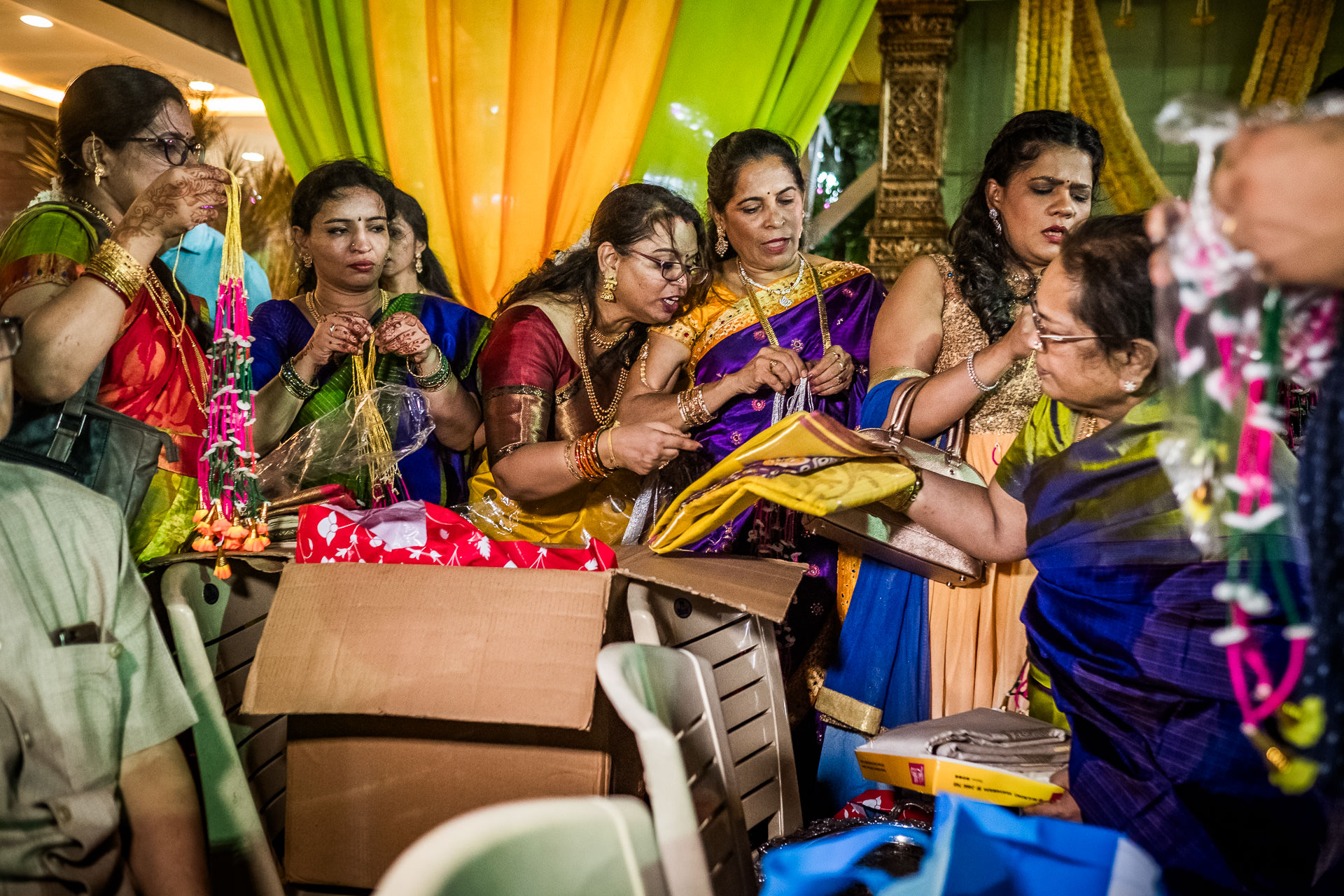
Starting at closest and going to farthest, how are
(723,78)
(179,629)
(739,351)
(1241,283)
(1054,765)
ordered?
(1241,283), (1054,765), (179,629), (739,351), (723,78)

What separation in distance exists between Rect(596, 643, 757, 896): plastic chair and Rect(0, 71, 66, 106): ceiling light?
4.86ft

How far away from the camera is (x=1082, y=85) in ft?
9.42

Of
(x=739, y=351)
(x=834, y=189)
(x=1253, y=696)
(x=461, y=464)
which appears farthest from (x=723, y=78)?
(x=1253, y=696)

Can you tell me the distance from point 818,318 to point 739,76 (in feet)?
2.44

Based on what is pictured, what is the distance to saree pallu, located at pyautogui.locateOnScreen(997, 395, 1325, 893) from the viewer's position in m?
0.99

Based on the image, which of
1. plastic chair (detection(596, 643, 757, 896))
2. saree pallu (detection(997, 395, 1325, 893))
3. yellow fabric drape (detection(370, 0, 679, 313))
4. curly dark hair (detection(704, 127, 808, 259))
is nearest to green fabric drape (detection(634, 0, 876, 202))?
yellow fabric drape (detection(370, 0, 679, 313))

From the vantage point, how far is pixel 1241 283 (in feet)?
2.17

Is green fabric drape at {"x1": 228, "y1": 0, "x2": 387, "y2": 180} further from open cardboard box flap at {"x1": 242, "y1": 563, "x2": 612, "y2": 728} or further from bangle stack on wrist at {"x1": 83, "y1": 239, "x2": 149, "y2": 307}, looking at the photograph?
open cardboard box flap at {"x1": 242, "y1": 563, "x2": 612, "y2": 728}

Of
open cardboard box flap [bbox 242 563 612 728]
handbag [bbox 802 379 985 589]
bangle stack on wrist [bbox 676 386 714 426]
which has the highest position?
bangle stack on wrist [bbox 676 386 714 426]

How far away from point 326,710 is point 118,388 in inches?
28.1

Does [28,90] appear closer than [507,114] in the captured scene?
Yes

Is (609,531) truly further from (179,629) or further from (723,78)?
(723,78)

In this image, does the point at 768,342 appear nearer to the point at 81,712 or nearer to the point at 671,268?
A: the point at 671,268

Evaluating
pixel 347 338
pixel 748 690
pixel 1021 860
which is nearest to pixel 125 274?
pixel 347 338
